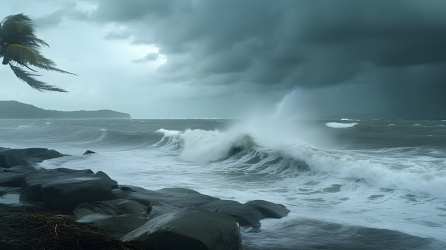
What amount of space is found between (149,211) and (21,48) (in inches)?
249

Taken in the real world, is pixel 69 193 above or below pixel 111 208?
above

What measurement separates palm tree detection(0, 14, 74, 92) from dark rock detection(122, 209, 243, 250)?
709 centimetres

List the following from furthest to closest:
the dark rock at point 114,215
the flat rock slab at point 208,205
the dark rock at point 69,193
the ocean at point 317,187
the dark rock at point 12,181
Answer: the dark rock at point 12,181
the flat rock slab at point 208,205
the dark rock at point 69,193
the ocean at point 317,187
the dark rock at point 114,215

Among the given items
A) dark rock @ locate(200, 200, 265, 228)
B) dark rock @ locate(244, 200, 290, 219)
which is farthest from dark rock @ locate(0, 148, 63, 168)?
dark rock @ locate(244, 200, 290, 219)

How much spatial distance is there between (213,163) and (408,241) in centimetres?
1041

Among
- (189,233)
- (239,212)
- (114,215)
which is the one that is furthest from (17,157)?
(189,233)

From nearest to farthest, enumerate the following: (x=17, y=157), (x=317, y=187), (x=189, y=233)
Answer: (x=189, y=233) → (x=317, y=187) → (x=17, y=157)

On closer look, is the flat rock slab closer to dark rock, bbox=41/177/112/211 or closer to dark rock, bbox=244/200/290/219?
dark rock, bbox=244/200/290/219

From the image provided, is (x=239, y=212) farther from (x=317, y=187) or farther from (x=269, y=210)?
(x=317, y=187)

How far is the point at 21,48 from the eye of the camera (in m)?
8.27

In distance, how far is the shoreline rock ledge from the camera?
3.14 m

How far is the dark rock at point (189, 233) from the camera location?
10.0 feet

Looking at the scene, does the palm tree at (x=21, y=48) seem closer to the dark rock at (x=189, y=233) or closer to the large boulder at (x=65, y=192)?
the large boulder at (x=65, y=192)

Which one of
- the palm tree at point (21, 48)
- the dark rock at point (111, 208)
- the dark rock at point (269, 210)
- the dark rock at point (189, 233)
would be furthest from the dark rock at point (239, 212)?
the palm tree at point (21, 48)
